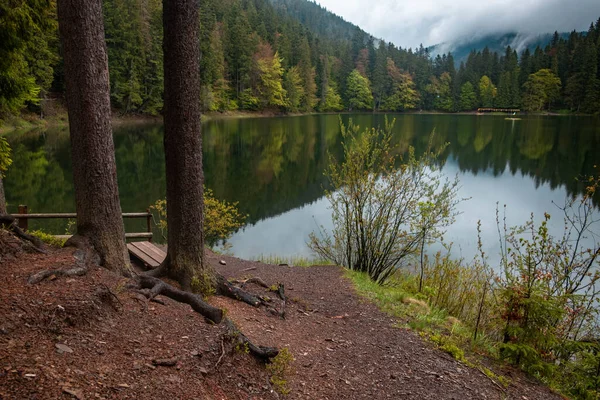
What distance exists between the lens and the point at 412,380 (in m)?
4.88

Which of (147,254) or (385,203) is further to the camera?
(385,203)

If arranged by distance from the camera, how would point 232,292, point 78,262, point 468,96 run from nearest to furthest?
point 78,262
point 232,292
point 468,96

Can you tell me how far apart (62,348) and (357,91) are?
99.6 meters

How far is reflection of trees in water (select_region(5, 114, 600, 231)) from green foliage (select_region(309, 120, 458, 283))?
940 centimetres

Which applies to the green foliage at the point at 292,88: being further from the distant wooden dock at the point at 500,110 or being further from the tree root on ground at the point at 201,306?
the tree root on ground at the point at 201,306

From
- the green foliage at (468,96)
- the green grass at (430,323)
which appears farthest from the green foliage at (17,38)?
the green foliage at (468,96)

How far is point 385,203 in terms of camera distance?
9922mm

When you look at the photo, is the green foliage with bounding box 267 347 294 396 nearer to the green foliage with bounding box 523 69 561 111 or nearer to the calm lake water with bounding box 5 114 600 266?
the calm lake water with bounding box 5 114 600 266

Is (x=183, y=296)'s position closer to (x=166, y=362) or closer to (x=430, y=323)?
(x=166, y=362)

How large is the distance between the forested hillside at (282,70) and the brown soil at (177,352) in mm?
6319

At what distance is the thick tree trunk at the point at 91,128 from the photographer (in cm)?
515

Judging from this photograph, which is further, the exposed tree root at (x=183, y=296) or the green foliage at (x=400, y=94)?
the green foliage at (x=400, y=94)

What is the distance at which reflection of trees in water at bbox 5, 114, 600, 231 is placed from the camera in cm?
2111

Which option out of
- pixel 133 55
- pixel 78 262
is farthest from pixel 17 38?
pixel 133 55
